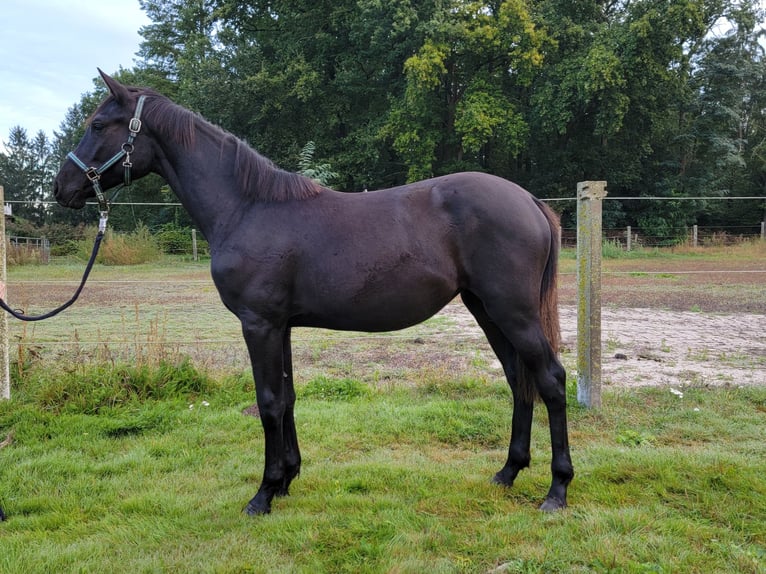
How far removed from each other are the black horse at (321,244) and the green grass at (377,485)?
13.3 inches

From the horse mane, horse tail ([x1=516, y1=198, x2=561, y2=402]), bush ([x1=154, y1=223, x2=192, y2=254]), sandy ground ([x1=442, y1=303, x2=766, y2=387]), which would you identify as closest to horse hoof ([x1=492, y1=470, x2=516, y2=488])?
horse tail ([x1=516, y1=198, x2=561, y2=402])

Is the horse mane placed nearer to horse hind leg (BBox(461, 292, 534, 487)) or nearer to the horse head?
the horse head

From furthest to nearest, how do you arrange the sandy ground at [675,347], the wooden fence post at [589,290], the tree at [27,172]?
the tree at [27,172] < the sandy ground at [675,347] < the wooden fence post at [589,290]

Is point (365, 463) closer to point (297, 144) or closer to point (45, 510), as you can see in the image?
point (45, 510)

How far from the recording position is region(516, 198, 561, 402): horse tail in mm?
3070

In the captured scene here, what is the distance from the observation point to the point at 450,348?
6.71m

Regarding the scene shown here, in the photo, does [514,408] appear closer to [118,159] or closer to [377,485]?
[377,485]

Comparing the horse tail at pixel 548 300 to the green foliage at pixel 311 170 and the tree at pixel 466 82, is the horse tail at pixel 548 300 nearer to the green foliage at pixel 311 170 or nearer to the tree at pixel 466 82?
the green foliage at pixel 311 170

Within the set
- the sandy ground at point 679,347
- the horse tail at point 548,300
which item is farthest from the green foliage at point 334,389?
the sandy ground at point 679,347

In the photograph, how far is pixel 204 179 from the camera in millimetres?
2969

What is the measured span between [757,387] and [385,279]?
3922 mm

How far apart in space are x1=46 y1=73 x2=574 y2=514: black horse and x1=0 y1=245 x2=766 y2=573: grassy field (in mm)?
335

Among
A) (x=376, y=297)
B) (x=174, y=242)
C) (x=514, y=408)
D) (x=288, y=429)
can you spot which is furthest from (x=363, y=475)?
(x=174, y=242)

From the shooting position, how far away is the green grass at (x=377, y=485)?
2338 mm
